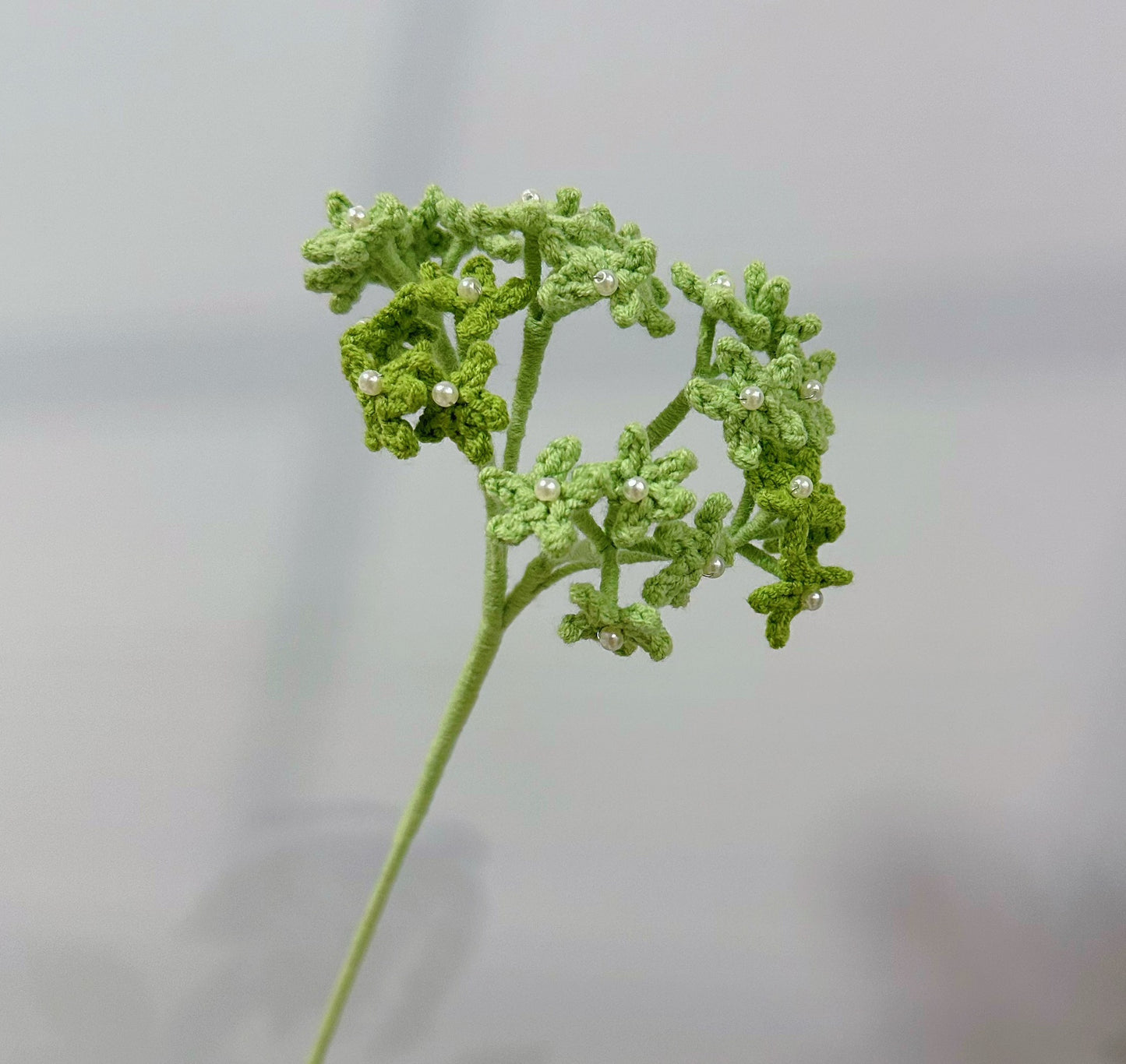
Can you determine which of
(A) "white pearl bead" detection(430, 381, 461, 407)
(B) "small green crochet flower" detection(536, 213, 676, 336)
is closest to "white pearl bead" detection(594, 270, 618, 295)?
(B) "small green crochet flower" detection(536, 213, 676, 336)

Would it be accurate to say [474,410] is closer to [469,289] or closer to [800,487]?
[469,289]

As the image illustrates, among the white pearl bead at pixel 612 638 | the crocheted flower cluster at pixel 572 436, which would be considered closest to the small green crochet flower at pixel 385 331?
the crocheted flower cluster at pixel 572 436

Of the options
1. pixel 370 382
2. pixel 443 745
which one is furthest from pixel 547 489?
pixel 443 745

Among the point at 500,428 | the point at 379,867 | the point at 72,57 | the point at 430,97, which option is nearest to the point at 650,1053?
the point at 379,867

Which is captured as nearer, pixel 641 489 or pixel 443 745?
pixel 641 489

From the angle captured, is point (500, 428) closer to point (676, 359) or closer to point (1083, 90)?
point (676, 359)
